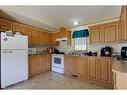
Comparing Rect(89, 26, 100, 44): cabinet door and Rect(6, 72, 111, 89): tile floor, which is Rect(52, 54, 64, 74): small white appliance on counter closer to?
Rect(6, 72, 111, 89): tile floor

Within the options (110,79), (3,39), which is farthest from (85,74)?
(3,39)

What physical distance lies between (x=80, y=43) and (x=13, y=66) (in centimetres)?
288

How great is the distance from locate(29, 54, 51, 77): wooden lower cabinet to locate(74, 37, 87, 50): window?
4.98 feet

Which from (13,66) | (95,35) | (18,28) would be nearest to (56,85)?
(13,66)

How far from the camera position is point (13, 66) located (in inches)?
120

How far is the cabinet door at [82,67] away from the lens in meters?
3.64

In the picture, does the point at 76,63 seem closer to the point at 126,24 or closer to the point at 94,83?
the point at 94,83

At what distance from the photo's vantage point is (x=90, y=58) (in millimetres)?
3496

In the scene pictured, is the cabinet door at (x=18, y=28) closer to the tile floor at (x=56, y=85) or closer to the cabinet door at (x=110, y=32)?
the tile floor at (x=56, y=85)

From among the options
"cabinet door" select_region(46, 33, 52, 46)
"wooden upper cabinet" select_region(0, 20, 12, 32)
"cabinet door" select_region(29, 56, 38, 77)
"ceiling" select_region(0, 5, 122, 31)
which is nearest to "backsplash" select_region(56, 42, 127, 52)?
"cabinet door" select_region(46, 33, 52, 46)

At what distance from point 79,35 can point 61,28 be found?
1.01 metres

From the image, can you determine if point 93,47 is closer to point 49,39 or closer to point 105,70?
point 105,70

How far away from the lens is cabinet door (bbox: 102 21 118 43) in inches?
125
